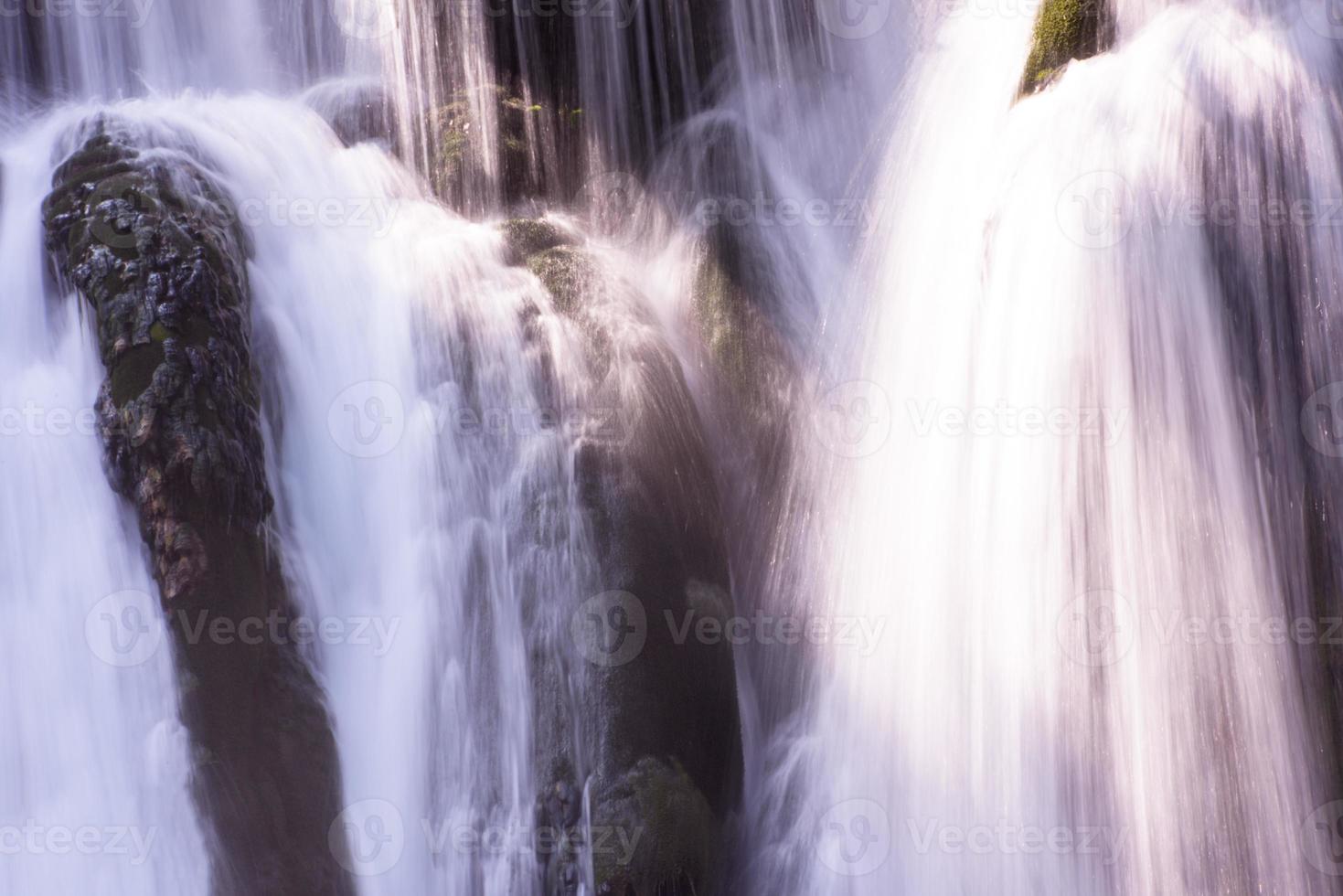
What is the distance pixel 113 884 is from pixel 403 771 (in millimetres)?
1406

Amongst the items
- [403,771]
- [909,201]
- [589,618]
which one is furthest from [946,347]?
[403,771]

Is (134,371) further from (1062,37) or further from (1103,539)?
(1062,37)

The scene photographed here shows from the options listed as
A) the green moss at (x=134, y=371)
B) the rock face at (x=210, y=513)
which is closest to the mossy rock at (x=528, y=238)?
the rock face at (x=210, y=513)

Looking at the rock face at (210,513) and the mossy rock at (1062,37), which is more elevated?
the mossy rock at (1062,37)

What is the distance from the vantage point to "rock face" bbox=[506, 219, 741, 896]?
6.12m

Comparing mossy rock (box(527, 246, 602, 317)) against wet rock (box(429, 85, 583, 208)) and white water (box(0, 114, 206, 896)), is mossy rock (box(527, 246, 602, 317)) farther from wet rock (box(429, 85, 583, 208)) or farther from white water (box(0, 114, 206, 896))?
white water (box(0, 114, 206, 896))

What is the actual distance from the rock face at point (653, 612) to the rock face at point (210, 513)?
143 centimetres

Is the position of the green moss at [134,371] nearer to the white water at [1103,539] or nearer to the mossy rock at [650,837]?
the mossy rock at [650,837]

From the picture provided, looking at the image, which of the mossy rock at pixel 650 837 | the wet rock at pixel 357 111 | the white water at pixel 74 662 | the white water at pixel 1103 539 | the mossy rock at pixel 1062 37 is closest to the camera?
the white water at pixel 1103 539

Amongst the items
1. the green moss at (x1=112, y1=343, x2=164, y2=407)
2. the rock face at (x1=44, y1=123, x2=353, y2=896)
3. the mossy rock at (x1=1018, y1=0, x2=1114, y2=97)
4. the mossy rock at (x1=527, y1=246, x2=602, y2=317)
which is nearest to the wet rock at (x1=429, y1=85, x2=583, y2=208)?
the mossy rock at (x1=527, y1=246, x2=602, y2=317)

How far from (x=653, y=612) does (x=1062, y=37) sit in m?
3.85

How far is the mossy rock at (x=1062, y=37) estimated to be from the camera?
22.0 ft

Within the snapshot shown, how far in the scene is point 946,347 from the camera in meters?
7.03

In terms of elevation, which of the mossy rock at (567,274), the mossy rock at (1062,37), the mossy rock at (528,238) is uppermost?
the mossy rock at (1062,37)
